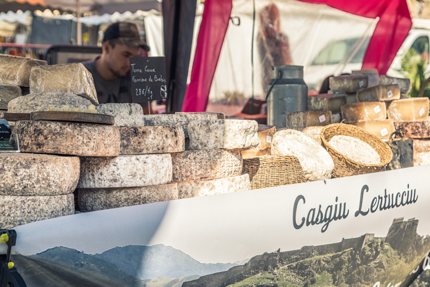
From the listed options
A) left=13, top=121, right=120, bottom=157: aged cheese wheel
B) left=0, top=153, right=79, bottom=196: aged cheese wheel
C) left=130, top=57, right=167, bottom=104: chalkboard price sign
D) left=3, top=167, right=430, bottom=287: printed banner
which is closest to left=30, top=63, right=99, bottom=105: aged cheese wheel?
left=13, top=121, right=120, bottom=157: aged cheese wheel

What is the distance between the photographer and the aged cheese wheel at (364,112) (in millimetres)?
4320

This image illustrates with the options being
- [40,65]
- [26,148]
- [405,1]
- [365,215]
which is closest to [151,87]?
[40,65]

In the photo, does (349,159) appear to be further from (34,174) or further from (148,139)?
(34,174)

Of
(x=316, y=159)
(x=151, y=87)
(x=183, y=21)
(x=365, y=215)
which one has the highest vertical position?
(x=183, y=21)

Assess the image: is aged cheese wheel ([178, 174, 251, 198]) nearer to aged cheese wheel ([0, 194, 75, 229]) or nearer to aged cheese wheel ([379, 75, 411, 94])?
aged cheese wheel ([0, 194, 75, 229])

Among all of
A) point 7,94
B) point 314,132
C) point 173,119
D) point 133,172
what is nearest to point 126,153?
point 133,172

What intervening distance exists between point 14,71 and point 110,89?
181 centimetres

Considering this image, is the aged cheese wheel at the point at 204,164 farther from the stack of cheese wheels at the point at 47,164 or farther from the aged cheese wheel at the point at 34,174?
the aged cheese wheel at the point at 34,174

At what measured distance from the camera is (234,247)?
2424 mm

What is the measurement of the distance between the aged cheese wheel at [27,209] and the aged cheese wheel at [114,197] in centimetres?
19

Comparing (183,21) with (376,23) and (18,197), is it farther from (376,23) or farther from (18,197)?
(18,197)

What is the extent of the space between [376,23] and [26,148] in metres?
5.33

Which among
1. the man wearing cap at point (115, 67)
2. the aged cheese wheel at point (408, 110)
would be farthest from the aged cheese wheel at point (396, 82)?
the man wearing cap at point (115, 67)

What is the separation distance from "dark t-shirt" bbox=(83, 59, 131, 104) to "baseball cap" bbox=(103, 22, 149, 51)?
0.70 ft
